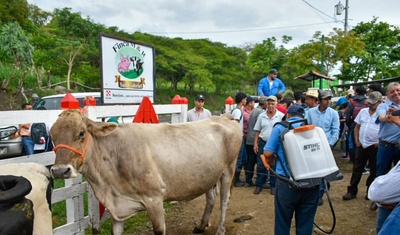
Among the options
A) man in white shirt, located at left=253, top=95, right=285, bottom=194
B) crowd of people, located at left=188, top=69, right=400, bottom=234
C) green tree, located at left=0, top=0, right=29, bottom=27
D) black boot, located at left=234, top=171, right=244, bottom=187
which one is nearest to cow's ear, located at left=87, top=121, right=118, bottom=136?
crowd of people, located at left=188, top=69, right=400, bottom=234

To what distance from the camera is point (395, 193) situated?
2.14 m

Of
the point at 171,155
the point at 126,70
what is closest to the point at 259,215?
the point at 171,155

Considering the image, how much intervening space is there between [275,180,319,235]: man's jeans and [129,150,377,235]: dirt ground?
4.14 feet

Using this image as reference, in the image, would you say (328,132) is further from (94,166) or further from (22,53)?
(22,53)

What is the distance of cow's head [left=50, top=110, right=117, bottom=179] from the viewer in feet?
9.42

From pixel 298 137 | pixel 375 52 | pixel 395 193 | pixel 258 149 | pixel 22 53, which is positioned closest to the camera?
pixel 395 193

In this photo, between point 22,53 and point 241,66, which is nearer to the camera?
point 22,53

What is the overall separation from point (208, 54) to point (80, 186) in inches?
1188

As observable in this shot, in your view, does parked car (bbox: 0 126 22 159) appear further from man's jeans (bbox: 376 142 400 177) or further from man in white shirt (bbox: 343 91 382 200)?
man's jeans (bbox: 376 142 400 177)

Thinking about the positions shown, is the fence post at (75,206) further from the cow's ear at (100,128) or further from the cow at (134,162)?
the cow's ear at (100,128)

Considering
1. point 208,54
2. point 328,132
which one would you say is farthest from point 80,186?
point 208,54

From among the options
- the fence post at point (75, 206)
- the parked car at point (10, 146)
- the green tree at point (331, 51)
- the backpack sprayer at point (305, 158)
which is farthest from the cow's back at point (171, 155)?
the green tree at point (331, 51)

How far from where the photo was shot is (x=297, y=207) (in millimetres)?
3236

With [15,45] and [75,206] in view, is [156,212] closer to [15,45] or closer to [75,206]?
[75,206]
